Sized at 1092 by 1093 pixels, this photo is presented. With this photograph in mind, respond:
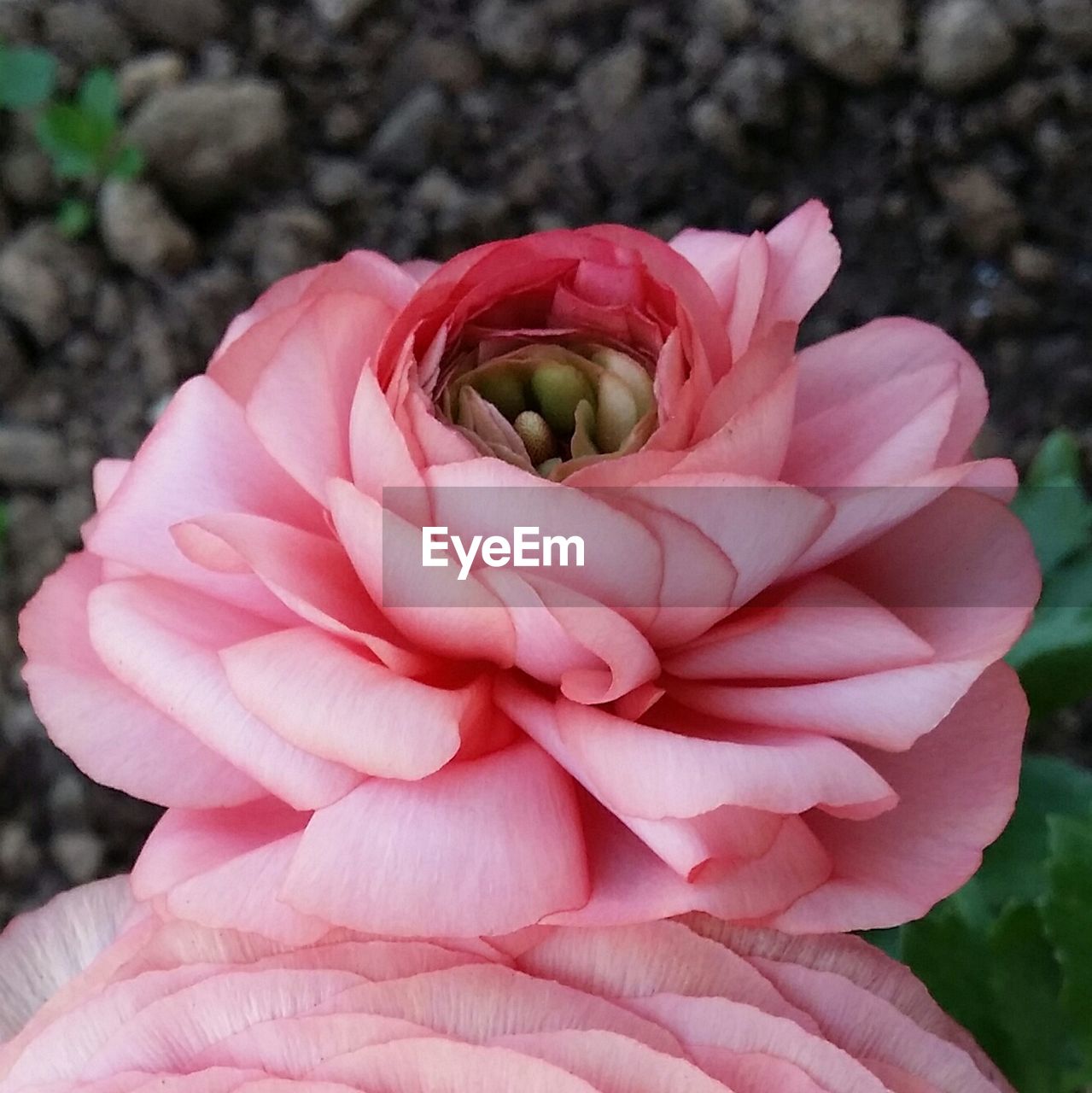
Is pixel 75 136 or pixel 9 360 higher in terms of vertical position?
pixel 75 136

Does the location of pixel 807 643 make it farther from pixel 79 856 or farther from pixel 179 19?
pixel 179 19

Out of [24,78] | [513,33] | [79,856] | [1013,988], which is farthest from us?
[513,33]

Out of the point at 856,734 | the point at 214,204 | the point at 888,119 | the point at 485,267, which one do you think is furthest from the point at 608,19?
the point at 856,734

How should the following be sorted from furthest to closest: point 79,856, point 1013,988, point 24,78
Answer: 1. point 24,78
2. point 79,856
3. point 1013,988

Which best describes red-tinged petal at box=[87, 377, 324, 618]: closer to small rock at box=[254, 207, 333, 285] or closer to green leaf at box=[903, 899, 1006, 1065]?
green leaf at box=[903, 899, 1006, 1065]

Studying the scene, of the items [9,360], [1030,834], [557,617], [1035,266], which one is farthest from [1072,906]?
[9,360]

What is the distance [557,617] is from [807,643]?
0.07m

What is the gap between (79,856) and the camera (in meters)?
0.90

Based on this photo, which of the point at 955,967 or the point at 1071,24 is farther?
the point at 1071,24

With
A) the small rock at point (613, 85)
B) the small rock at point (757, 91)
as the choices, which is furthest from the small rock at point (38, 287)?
the small rock at point (757, 91)

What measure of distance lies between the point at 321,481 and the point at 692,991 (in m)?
0.16

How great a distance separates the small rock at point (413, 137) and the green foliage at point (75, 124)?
211mm

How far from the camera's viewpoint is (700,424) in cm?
32

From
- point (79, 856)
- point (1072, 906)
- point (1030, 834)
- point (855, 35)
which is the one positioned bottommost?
point (79, 856)
